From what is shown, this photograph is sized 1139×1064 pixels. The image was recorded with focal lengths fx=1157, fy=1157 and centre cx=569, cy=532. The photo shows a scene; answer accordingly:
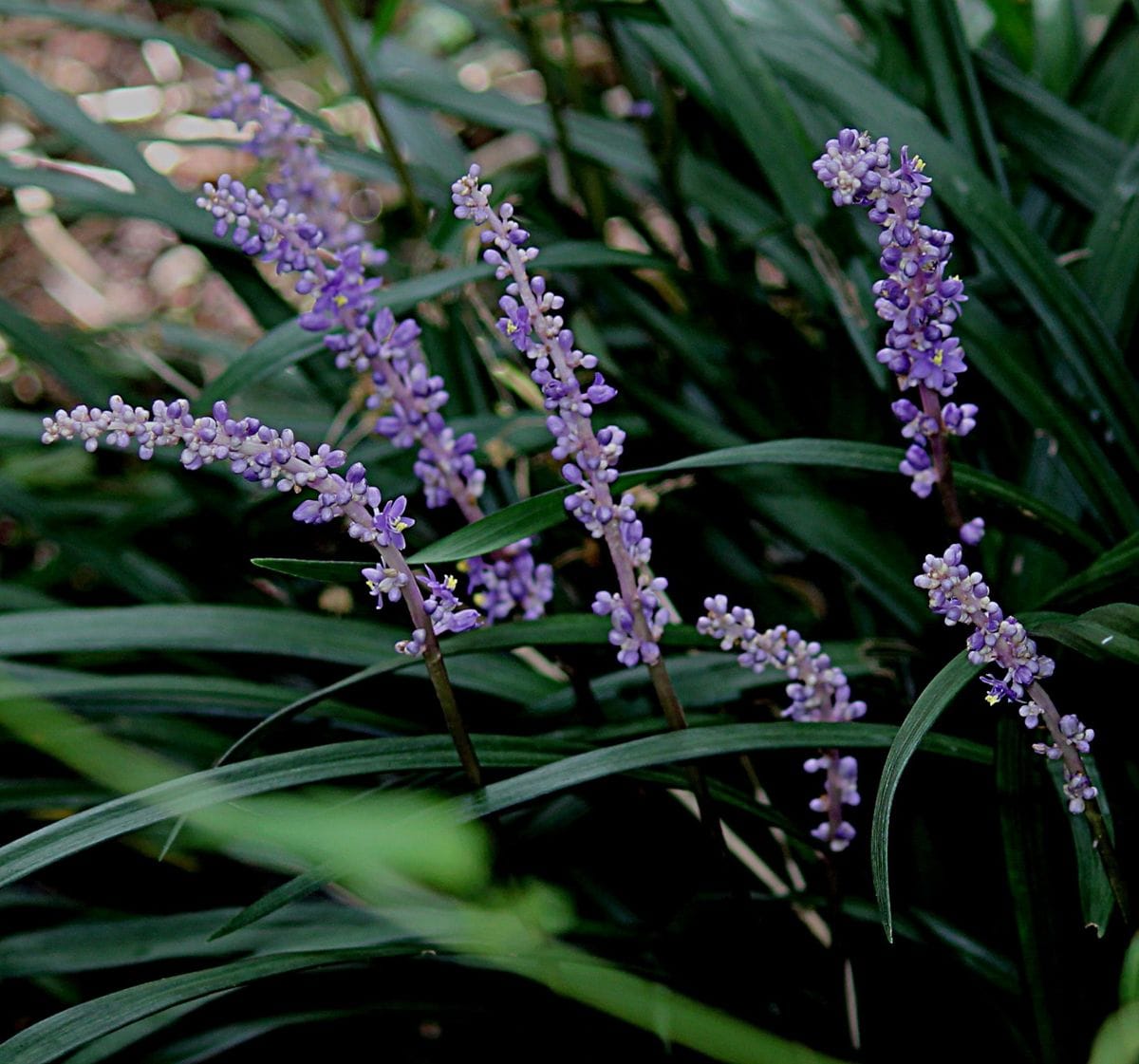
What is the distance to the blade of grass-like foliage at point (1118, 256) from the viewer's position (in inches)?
59.7

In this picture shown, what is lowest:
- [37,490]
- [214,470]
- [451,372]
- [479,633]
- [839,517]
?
[479,633]

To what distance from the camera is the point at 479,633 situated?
115 cm

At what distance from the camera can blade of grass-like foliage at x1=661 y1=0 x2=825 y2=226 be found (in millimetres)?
1578

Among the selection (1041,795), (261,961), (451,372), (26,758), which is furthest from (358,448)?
(1041,795)

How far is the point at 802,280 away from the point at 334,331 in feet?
2.68

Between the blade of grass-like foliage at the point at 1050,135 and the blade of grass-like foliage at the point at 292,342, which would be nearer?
the blade of grass-like foliage at the point at 292,342

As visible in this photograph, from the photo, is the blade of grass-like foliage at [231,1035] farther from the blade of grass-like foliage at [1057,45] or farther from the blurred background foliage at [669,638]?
the blade of grass-like foliage at [1057,45]

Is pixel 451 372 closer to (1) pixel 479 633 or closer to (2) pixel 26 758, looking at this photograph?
→ (1) pixel 479 633

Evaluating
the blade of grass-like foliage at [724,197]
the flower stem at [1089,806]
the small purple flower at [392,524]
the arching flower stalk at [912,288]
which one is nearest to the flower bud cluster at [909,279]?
the arching flower stalk at [912,288]

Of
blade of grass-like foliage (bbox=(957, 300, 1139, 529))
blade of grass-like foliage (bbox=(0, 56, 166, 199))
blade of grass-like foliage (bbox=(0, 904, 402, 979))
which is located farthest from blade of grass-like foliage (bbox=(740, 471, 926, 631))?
blade of grass-like foliage (bbox=(0, 56, 166, 199))

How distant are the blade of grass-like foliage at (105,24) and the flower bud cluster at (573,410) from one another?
1.42 metres

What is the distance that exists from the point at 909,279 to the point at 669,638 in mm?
435

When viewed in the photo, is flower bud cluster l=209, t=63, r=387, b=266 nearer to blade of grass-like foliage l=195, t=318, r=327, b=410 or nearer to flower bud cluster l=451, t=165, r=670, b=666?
blade of grass-like foliage l=195, t=318, r=327, b=410

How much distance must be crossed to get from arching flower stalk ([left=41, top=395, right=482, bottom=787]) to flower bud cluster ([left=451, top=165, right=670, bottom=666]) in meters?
0.13
